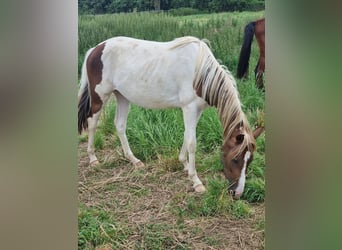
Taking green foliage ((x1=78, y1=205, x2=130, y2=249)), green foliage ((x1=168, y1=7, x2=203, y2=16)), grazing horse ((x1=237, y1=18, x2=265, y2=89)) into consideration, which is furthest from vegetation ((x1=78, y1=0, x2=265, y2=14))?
green foliage ((x1=78, y1=205, x2=130, y2=249))

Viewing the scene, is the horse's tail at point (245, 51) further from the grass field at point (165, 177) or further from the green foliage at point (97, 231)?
the green foliage at point (97, 231)

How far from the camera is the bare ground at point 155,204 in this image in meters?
1.65

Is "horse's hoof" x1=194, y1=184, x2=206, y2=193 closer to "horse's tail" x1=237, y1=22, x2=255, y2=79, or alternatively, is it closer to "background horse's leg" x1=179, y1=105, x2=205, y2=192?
"background horse's leg" x1=179, y1=105, x2=205, y2=192

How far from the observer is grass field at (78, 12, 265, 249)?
65.6 inches

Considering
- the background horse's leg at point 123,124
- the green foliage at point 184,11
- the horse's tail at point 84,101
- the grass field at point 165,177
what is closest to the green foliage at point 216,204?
the grass field at point 165,177

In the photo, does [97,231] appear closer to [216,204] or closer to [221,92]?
[216,204]

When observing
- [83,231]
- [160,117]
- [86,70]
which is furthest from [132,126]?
[83,231]

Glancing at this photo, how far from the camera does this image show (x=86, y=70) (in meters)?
1.77

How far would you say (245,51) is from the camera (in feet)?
5.68
